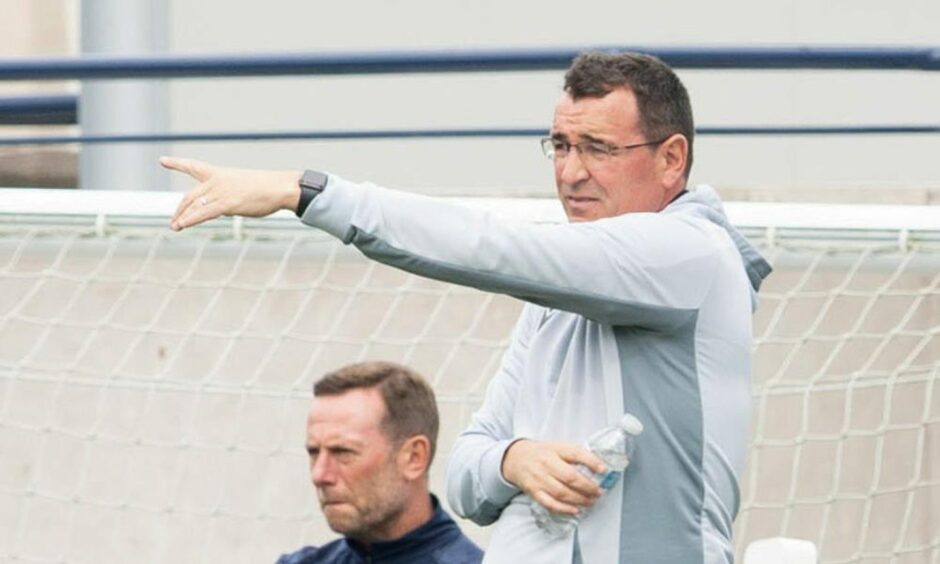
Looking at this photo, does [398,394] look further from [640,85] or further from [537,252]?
[537,252]

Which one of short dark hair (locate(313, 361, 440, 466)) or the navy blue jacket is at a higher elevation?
short dark hair (locate(313, 361, 440, 466))

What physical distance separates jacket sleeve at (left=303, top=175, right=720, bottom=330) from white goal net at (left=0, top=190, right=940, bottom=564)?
180 cm

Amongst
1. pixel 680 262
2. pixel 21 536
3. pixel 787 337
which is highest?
pixel 680 262

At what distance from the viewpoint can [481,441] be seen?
2.64 m

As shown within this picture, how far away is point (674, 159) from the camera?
255cm

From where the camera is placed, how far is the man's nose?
2.51 m

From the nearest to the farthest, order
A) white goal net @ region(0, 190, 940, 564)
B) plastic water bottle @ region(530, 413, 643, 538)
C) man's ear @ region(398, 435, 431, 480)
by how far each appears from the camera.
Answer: plastic water bottle @ region(530, 413, 643, 538) < man's ear @ region(398, 435, 431, 480) < white goal net @ region(0, 190, 940, 564)

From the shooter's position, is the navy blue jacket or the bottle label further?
the navy blue jacket

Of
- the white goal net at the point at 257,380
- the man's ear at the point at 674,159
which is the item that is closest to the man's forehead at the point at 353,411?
the white goal net at the point at 257,380

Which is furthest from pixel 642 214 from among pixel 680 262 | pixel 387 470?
pixel 387 470

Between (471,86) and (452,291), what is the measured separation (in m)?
1.65

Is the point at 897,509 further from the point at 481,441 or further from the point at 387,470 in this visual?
the point at 481,441

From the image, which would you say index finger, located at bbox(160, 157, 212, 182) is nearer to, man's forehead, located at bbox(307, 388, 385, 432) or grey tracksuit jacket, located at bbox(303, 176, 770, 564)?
grey tracksuit jacket, located at bbox(303, 176, 770, 564)

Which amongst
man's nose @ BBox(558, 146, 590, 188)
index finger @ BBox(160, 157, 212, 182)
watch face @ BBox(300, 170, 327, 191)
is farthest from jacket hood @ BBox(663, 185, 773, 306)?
index finger @ BBox(160, 157, 212, 182)
